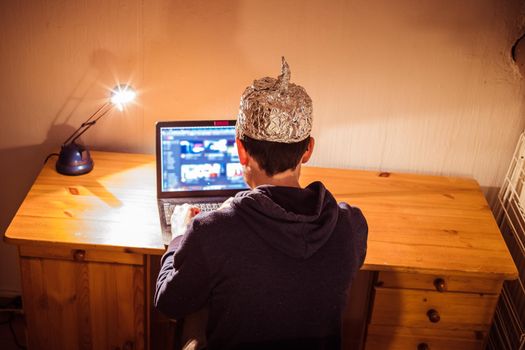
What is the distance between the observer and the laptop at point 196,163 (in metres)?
1.98

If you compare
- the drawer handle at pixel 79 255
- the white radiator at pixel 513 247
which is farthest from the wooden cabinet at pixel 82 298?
the white radiator at pixel 513 247

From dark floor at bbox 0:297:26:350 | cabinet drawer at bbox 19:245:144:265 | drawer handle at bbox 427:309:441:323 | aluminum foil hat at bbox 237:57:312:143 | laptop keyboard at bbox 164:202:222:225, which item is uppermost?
aluminum foil hat at bbox 237:57:312:143

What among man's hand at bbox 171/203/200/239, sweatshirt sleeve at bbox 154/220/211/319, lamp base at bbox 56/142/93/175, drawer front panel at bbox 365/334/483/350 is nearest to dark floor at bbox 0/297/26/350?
lamp base at bbox 56/142/93/175

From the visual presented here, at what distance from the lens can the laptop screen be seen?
78.4 inches

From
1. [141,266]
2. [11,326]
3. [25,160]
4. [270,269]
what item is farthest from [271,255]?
[11,326]

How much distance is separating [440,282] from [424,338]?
0.22m

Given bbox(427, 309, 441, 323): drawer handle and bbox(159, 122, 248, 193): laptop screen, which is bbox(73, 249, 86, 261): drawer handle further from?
bbox(427, 309, 441, 323): drawer handle

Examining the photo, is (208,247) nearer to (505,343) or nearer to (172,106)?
(172,106)

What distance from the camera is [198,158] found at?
6.65ft

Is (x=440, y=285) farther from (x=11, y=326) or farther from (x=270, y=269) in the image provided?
(x=11, y=326)

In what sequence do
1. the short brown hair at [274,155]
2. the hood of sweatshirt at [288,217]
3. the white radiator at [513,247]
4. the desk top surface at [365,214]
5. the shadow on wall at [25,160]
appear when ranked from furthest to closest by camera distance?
the shadow on wall at [25,160] < the white radiator at [513,247] < the desk top surface at [365,214] < the short brown hair at [274,155] < the hood of sweatshirt at [288,217]

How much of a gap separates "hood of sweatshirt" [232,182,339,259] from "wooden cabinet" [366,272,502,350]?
2.19ft

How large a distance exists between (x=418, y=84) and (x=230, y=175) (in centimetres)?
77

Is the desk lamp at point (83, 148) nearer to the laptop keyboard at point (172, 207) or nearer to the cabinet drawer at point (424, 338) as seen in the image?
the laptop keyboard at point (172, 207)
